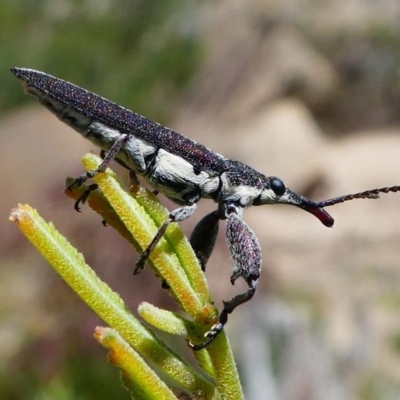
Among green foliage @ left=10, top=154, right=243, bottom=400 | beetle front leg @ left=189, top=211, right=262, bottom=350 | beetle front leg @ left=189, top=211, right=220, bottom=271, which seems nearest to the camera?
green foliage @ left=10, top=154, right=243, bottom=400

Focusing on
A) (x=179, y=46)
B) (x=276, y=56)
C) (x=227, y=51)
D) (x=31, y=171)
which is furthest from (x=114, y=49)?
(x=31, y=171)

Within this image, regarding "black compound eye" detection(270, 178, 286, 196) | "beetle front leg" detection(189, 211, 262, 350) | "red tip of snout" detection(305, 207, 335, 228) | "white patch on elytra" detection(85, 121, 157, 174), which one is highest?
"white patch on elytra" detection(85, 121, 157, 174)

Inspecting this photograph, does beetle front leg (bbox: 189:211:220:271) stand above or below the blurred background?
above

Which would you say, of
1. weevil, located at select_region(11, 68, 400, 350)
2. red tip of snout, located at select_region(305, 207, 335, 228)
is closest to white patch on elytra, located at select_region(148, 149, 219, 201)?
weevil, located at select_region(11, 68, 400, 350)

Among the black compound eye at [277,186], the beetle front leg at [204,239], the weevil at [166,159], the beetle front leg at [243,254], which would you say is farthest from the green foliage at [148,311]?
the black compound eye at [277,186]

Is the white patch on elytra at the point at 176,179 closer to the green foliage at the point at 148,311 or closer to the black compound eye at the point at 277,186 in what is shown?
the black compound eye at the point at 277,186

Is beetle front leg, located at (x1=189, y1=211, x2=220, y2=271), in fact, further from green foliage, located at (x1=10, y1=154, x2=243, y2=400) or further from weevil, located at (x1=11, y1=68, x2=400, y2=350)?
green foliage, located at (x1=10, y1=154, x2=243, y2=400)

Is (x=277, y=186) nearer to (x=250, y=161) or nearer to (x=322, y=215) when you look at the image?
(x=322, y=215)
